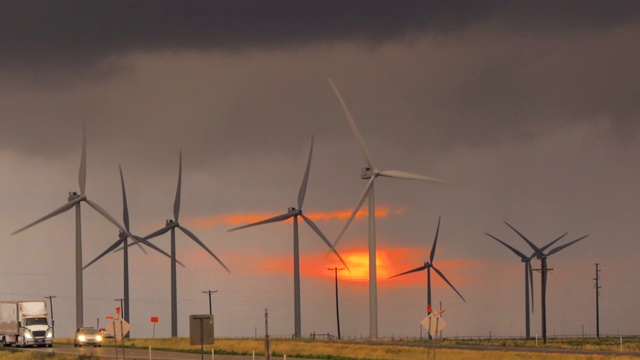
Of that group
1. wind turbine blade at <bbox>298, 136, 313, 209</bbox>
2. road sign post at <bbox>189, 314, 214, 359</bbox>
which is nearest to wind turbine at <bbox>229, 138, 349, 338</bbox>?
wind turbine blade at <bbox>298, 136, 313, 209</bbox>

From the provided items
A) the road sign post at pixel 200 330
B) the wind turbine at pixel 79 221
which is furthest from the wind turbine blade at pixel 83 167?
the road sign post at pixel 200 330

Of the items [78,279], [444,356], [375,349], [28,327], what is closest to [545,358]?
[444,356]

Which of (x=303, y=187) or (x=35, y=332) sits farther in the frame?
(x=303, y=187)

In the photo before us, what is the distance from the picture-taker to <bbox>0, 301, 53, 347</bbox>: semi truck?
141125 mm

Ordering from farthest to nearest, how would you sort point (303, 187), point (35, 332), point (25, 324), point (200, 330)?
point (303, 187) → point (25, 324) → point (35, 332) → point (200, 330)

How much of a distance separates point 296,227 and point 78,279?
122ft

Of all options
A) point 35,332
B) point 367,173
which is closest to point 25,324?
point 35,332

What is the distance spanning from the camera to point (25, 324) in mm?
141750

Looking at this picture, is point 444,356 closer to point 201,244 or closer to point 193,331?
point 193,331

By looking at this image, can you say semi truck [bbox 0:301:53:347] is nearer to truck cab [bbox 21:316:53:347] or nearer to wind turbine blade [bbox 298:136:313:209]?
truck cab [bbox 21:316:53:347]

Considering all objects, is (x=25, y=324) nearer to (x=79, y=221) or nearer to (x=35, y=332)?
(x=35, y=332)

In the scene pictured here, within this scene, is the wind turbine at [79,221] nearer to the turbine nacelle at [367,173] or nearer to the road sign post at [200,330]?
the turbine nacelle at [367,173]

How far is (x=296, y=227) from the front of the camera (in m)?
193

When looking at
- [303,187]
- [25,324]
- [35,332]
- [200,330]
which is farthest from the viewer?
[303,187]
